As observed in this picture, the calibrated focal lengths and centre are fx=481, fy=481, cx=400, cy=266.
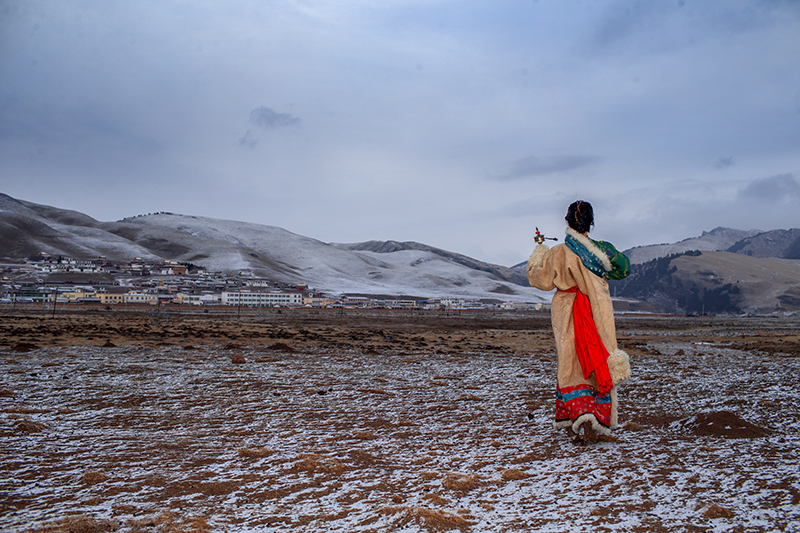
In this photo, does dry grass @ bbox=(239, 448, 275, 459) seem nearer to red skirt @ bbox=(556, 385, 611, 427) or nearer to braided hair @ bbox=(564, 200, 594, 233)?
red skirt @ bbox=(556, 385, 611, 427)

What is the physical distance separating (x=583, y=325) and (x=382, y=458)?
266cm

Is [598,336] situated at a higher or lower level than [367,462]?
higher

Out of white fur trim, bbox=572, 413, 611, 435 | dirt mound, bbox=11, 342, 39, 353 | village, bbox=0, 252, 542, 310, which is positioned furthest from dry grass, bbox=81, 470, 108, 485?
village, bbox=0, 252, 542, 310

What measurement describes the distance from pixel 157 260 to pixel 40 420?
193307 millimetres

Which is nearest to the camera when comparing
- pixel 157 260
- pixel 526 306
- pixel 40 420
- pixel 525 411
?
pixel 40 420

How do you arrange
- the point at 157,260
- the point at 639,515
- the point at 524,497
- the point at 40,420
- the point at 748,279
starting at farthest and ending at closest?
1. the point at 748,279
2. the point at 157,260
3. the point at 40,420
4. the point at 524,497
5. the point at 639,515

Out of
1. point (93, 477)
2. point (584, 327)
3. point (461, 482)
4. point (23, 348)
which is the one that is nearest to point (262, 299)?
point (23, 348)

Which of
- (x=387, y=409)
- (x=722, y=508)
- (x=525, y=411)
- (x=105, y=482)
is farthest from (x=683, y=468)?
(x=105, y=482)

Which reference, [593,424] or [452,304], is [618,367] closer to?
[593,424]

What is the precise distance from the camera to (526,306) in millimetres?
160625

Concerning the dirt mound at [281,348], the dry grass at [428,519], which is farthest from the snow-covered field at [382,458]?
the dirt mound at [281,348]

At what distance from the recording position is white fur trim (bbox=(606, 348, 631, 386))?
524 centimetres

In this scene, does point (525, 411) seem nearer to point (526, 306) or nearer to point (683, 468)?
point (683, 468)

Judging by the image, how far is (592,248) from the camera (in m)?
5.61
